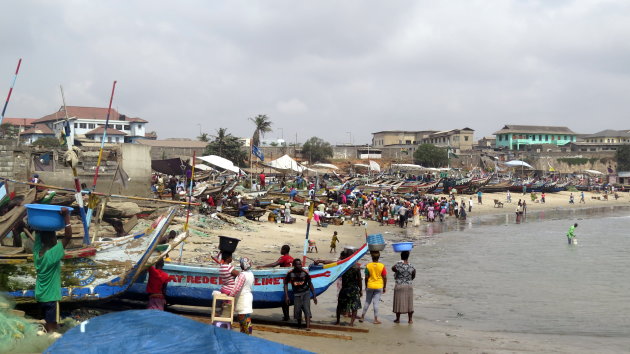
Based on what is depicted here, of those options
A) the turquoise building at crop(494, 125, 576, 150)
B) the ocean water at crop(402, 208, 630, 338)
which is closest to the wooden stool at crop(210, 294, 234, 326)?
the ocean water at crop(402, 208, 630, 338)

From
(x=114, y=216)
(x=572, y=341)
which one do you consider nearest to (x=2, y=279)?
(x=114, y=216)

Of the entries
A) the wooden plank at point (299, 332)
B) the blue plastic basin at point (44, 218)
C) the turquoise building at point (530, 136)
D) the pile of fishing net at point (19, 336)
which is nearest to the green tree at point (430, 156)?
the turquoise building at point (530, 136)

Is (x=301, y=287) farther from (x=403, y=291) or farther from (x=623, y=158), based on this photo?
(x=623, y=158)

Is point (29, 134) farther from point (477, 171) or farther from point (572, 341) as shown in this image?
point (572, 341)

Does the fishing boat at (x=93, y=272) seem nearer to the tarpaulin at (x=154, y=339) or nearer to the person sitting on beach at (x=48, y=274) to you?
the person sitting on beach at (x=48, y=274)

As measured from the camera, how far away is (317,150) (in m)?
75.2

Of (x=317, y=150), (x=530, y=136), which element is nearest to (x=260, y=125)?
(x=317, y=150)

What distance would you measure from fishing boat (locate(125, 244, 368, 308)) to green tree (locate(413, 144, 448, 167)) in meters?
69.0

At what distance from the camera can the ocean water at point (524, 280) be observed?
1222 cm

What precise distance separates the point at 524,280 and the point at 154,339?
47.6ft

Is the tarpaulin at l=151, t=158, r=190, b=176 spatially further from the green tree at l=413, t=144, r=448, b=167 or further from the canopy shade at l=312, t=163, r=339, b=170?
the green tree at l=413, t=144, r=448, b=167

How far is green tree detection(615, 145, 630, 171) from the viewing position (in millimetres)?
85375

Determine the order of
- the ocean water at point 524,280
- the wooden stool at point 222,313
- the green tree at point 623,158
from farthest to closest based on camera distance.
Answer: the green tree at point 623,158, the ocean water at point 524,280, the wooden stool at point 222,313

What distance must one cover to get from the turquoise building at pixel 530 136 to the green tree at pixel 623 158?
1493 cm
